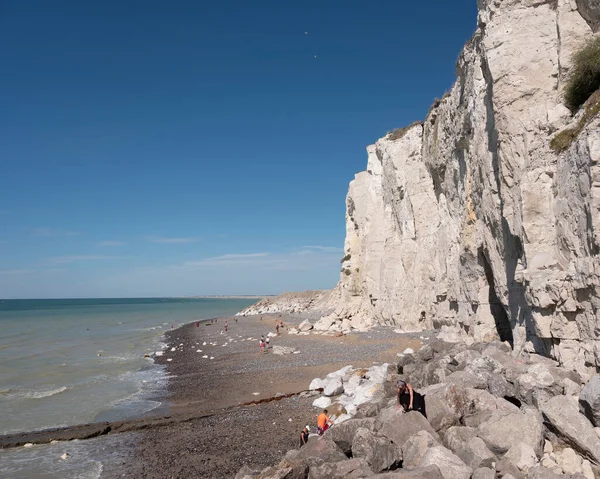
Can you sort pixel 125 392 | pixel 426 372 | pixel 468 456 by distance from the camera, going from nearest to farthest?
pixel 468 456
pixel 426 372
pixel 125 392

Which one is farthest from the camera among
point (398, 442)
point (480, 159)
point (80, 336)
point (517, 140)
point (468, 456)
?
point (80, 336)

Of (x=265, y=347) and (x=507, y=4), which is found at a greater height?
(x=507, y=4)

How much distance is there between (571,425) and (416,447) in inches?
103

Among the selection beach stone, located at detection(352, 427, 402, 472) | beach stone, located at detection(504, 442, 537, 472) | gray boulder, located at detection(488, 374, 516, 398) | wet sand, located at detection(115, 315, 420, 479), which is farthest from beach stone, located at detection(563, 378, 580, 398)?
wet sand, located at detection(115, 315, 420, 479)

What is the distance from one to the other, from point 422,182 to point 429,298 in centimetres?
834

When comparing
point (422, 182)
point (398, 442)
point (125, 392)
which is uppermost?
point (422, 182)

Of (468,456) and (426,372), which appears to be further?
(426,372)

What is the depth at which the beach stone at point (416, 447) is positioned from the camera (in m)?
7.18

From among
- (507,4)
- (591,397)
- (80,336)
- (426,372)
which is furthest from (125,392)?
(80,336)

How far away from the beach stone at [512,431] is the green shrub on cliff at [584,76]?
8721mm

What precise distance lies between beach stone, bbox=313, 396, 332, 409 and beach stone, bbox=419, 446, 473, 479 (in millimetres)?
7110

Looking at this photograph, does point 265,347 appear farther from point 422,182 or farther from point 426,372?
point 426,372

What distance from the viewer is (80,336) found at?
45062 mm

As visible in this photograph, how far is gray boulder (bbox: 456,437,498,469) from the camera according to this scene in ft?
22.4
